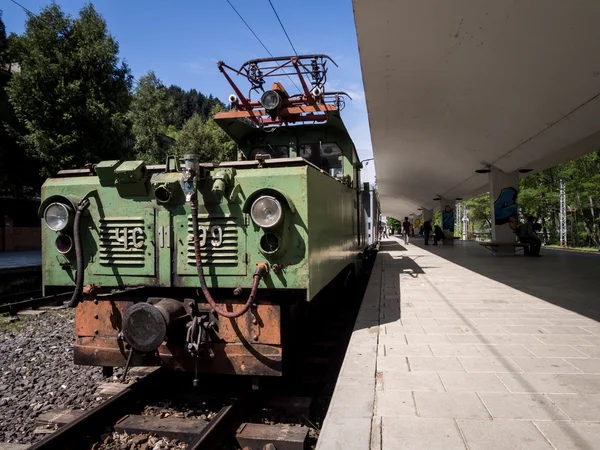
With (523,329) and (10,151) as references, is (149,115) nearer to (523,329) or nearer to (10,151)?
(10,151)

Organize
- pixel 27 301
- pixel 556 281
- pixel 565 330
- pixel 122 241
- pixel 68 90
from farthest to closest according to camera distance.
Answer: pixel 68 90, pixel 556 281, pixel 27 301, pixel 565 330, pixel 122 241

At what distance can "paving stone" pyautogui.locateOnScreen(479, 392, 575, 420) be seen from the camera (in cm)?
281

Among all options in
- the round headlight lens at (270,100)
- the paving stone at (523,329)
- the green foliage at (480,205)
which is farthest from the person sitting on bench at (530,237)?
the green foliage at (480,205)

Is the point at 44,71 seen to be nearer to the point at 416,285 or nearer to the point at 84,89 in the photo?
the point at 84,89

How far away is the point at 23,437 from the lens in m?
3.55

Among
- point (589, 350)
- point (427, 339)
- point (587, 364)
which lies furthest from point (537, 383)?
point (427, 339)

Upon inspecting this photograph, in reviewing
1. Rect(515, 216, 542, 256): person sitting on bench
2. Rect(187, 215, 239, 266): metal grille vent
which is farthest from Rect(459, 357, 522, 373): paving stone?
Rect(515, 216, 542, 256): person sitting on bench

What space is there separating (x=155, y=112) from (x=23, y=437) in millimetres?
22107

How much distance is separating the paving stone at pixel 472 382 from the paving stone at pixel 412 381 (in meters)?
0.07

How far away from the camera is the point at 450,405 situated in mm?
3016

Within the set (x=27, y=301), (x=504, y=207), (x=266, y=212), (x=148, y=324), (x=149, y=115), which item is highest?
(x=149, y=115)

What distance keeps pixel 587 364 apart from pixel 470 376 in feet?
3.70

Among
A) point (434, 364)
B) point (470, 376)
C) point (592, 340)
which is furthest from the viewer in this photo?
point (592, 340)

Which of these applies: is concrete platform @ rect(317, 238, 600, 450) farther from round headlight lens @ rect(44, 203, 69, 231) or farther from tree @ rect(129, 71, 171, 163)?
tree @ rect(129, 71, 171, 163)
